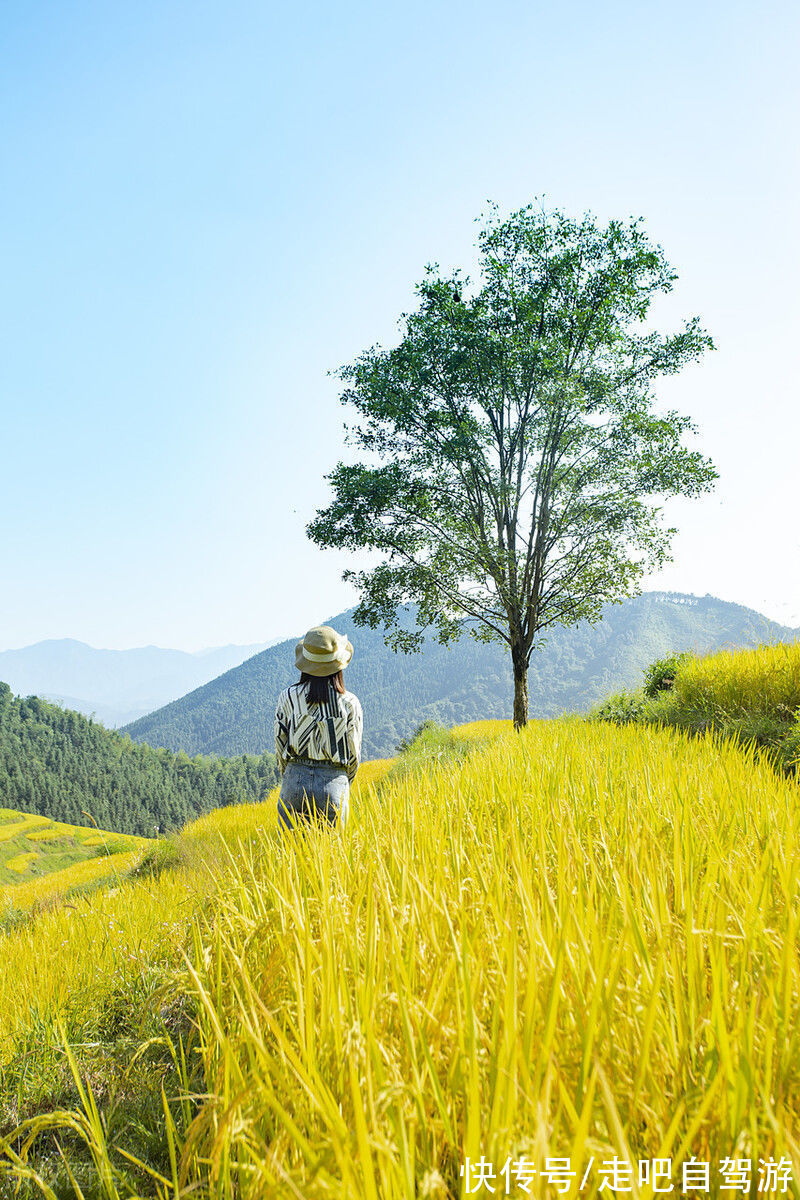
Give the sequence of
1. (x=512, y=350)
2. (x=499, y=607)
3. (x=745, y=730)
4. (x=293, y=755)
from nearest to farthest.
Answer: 1. (x=293, y=755)
2. (x=745, y=730)
3. (x=512, y=350)
4. (x=499, y=607)

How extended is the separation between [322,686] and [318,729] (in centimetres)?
33

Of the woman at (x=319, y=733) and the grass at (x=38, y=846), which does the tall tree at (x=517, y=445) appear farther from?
the grass at (x=38, y=846)

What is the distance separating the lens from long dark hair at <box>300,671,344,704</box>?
14.1ft

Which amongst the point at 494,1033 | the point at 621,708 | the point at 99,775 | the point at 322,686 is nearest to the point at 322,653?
the point at 322,686

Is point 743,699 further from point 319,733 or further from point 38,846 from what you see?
point 38,846

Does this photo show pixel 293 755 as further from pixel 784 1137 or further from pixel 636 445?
pixel 636 445

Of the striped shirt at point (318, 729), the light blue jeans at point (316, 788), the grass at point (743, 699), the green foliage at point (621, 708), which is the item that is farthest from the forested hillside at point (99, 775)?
the striped shirt at point (318, 729)

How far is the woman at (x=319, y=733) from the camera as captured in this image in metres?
4.23

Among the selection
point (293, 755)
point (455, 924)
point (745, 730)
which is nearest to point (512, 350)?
point (745, 730)

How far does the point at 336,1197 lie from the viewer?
2.45ft

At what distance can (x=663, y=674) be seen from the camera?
13.1m

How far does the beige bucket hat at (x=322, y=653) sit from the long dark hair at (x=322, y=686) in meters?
0.06

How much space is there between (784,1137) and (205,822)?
Answer: 658 inches

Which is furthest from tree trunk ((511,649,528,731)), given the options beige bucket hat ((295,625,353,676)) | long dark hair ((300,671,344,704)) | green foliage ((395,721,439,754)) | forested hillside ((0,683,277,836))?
forested hillside ((0,683,277,836))
